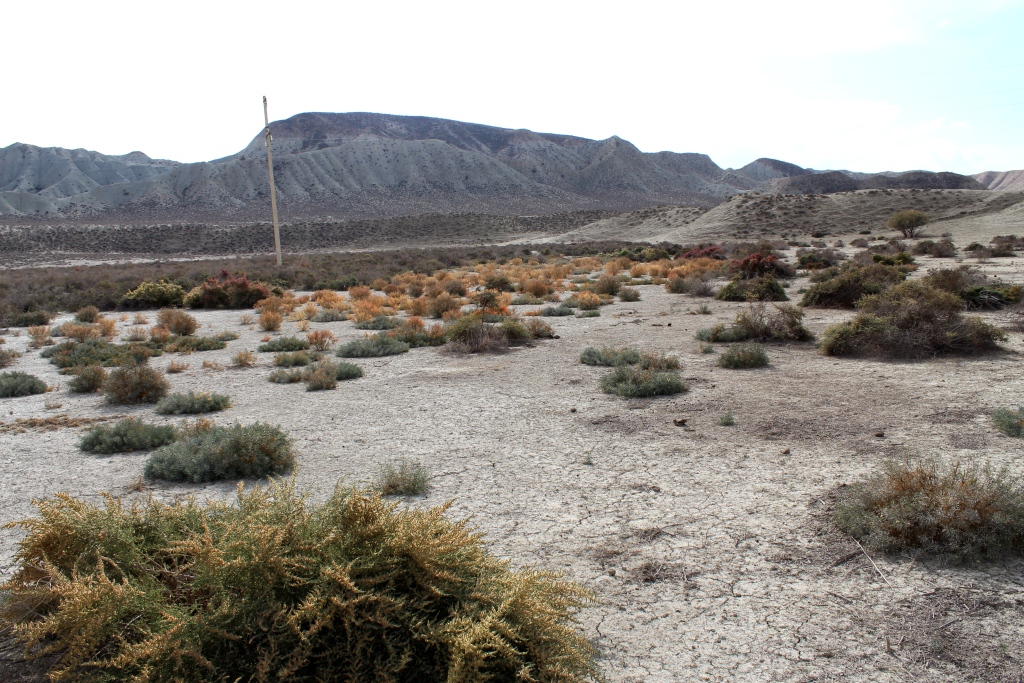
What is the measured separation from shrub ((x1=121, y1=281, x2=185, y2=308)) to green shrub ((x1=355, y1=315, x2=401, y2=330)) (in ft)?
38.7

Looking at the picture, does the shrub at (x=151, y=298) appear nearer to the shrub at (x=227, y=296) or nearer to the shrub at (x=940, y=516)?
the shrub at (x=227, y=296)

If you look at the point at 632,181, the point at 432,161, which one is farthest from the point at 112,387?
the point at 632,181

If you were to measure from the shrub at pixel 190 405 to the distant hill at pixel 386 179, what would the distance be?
3417 inches

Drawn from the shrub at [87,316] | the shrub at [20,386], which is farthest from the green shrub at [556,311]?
the shrub at [87,316]

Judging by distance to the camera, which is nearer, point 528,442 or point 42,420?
point 528,442

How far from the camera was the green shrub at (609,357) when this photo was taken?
12.4 m

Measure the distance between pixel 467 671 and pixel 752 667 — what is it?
1872mm

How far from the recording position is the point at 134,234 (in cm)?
6944

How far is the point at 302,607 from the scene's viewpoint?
3.00 m

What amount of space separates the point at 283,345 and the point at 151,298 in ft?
46.4

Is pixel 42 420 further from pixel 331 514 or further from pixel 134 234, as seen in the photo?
pixel 134 234

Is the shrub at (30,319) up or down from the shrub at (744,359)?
down

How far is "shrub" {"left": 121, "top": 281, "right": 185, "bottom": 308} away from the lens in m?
26.6

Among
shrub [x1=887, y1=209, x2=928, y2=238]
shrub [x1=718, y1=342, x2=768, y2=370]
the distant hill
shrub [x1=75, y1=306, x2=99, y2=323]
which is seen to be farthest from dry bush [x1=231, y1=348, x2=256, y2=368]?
the distant hill
